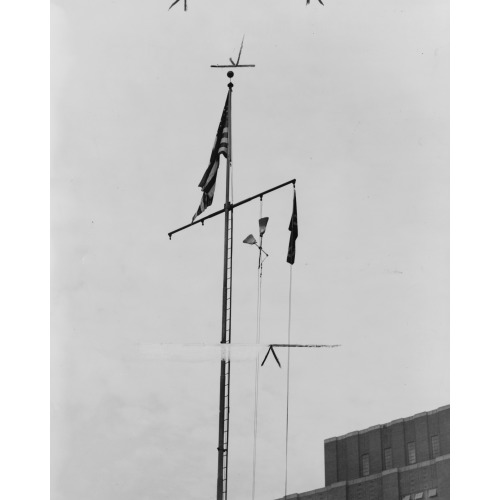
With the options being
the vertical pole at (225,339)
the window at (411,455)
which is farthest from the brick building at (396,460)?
the vertical pole at (225,339)

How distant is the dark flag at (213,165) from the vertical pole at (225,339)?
4cm

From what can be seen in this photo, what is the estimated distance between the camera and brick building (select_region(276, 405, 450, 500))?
10.1 meters

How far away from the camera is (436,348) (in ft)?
33.3

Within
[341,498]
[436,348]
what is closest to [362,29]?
[436,348]

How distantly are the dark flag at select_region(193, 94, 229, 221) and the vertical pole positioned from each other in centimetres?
4

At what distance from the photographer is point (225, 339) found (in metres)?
10.3

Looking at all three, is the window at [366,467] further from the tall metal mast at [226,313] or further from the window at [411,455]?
the tall metal mast at [226,313]

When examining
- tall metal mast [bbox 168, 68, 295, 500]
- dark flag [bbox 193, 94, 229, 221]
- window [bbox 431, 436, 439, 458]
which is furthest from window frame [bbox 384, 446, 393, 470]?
dark flag [bbox 193, 94, 229, 221]

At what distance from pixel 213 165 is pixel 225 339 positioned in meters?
1.83

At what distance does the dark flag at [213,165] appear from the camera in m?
10.6

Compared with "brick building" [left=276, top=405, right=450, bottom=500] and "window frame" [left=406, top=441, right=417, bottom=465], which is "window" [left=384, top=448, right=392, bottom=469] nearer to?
"brick building" [left=276, top=405, right=450, bottom=500]

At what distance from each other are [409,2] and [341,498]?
5147mm

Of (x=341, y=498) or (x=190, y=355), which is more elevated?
(x=190, y=355)
